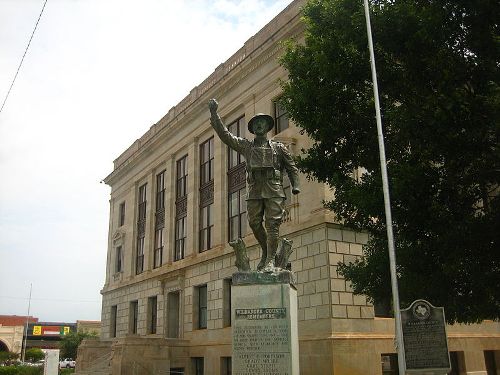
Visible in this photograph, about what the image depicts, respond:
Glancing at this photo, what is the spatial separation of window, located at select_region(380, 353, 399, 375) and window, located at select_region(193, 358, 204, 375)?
34.3 feet

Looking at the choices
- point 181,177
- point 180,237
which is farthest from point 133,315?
point 181,177

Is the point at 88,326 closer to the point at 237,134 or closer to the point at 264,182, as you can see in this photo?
the point at 237,134

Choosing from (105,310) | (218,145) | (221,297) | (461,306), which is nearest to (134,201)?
(105,310)

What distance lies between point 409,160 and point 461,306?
3621 mm

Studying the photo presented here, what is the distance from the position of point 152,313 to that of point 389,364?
17611 mm

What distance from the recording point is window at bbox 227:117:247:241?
26.8 metres

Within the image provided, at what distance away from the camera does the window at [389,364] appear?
20875 millimetres

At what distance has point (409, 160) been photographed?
12758 mm

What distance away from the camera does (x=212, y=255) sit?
27953 millimetres

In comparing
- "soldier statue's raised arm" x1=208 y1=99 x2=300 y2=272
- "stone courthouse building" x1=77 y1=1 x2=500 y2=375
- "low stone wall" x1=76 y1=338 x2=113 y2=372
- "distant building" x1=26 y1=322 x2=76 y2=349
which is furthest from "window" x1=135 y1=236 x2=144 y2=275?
"distant building" x1=26 y1=322 x2=76 y2=349

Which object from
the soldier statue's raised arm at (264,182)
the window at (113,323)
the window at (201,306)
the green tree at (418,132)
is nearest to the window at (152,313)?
the window at (201,306)

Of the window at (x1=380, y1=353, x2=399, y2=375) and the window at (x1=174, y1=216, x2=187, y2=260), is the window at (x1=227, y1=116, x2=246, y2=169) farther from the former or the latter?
the window at (x1=380, y1=353, x2=399, y2=375)

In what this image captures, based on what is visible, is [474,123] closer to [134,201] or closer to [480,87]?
[480,87]

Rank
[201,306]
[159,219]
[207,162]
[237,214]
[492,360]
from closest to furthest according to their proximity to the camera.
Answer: [492,360]
[237,214]
[201,306]
[207,162]
[159,219]
